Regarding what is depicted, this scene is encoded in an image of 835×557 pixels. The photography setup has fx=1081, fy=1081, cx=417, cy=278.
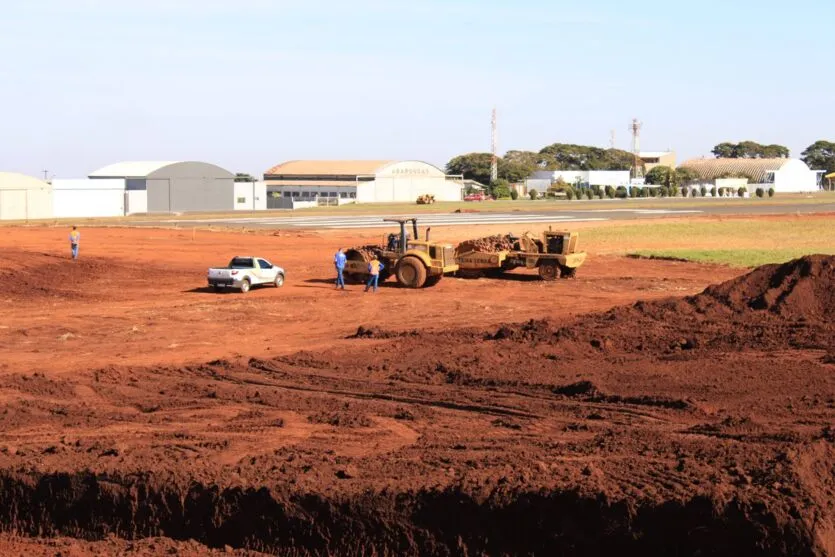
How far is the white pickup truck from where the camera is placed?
109 ft

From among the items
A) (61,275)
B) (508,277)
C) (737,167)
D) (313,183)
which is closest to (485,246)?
(508,277)

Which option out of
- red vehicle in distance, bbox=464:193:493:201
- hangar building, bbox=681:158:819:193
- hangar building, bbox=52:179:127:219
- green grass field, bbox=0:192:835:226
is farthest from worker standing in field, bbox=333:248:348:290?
hangar building, bbox=681:158:819:193

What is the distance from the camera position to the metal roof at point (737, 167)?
178000 millimetres

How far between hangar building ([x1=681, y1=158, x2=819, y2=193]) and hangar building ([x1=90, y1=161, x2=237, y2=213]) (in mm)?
93013

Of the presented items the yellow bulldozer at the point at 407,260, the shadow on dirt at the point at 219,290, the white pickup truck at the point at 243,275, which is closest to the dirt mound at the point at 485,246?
the yellow bulldozer at the point at 407,260

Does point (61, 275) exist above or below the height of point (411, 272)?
below

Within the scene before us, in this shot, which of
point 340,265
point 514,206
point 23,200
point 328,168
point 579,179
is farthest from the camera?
point 579,179

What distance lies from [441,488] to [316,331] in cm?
1440

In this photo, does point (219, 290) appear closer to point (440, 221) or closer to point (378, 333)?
point (378, 333)

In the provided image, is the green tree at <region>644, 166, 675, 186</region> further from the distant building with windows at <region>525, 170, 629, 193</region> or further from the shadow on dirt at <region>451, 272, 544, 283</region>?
the shadow on dirt at <region>451, 272, 544, 283</region>

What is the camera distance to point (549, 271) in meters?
36.6

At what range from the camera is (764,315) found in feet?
80.5

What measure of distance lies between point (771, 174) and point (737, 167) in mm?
10437

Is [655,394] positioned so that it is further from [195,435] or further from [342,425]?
[195,435]
